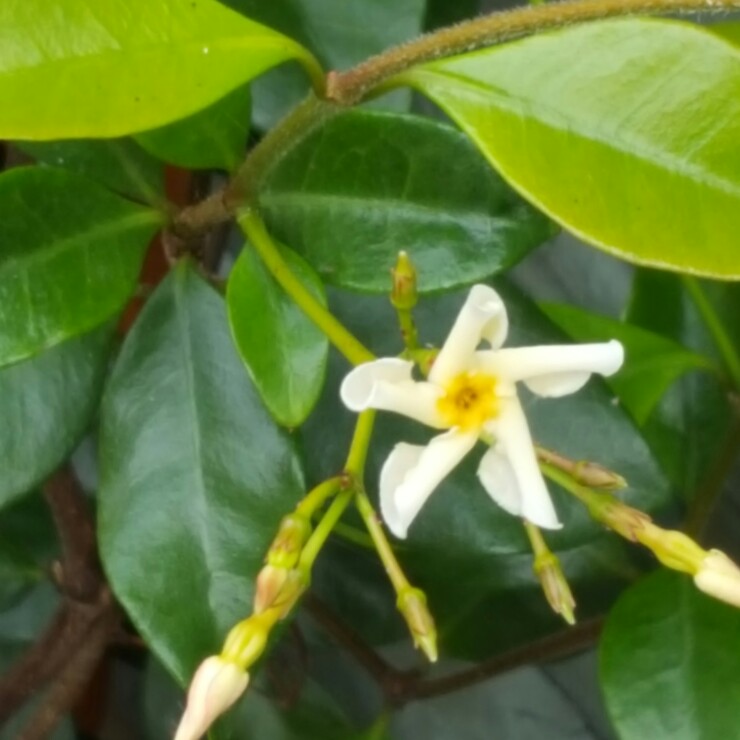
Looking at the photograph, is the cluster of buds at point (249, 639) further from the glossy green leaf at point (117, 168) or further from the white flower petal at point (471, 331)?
the glossy green leaf at point (117, 168)

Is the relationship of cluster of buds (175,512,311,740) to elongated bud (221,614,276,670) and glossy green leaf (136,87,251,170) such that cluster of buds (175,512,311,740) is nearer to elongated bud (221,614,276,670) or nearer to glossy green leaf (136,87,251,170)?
elongated bud (221,614,276,670)

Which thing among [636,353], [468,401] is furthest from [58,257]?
[636,353]

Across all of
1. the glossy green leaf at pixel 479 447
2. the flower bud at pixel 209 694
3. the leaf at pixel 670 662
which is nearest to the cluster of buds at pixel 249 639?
the flower bud at pixel 209 694

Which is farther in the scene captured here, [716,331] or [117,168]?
[716,331]

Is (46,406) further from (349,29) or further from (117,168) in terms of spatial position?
(349,29)

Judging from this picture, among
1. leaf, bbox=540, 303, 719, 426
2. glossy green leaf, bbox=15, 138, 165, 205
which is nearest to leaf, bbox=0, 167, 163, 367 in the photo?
glossy green leaf, bbox=15, 138, 165, 205

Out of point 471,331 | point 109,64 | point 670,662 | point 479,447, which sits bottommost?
point 670,662

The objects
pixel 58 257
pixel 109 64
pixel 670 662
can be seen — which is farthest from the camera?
pixel 670 662
